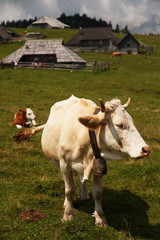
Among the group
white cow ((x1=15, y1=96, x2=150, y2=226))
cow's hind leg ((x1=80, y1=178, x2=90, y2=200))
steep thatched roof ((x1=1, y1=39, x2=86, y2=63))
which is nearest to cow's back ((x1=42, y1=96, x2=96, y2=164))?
white cow ((x1=15, y1=96, x2=150, y2=226))

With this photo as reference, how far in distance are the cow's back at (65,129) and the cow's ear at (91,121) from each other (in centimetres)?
44

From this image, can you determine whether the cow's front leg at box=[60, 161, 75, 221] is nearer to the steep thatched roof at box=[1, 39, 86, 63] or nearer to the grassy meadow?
the grassy meadow

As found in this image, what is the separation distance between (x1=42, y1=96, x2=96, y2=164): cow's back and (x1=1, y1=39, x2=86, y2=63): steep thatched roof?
3619cm

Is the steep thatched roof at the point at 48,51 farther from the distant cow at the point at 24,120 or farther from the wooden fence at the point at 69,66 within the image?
the distant cow at the point at 24,120

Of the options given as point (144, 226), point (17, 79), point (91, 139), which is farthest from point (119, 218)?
point (17, 79)

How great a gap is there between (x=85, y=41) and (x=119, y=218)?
245 ft

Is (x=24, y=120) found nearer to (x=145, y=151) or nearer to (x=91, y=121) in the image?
(x=91, y=121)

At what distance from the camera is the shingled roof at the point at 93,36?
7512 centimetres

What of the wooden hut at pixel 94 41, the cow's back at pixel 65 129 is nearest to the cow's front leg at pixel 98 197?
the cow's back at pixel 65 129

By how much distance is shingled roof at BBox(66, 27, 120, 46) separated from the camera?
246 feet

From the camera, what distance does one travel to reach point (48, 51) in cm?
4594

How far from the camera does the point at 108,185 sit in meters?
7.70

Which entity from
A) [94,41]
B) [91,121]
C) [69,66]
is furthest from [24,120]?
[94,41]

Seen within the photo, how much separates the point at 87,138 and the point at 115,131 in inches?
27.2
